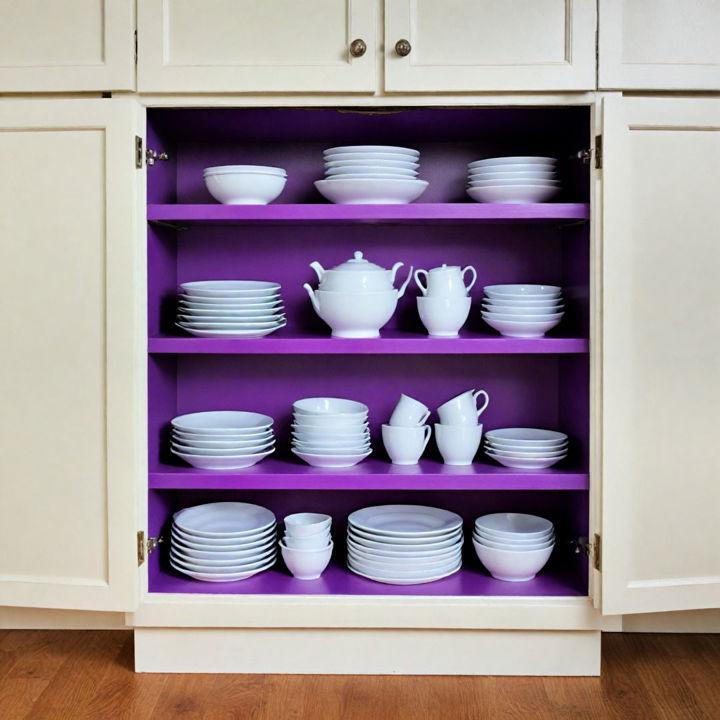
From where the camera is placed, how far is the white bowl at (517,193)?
2.20 metres

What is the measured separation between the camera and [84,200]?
2.02 meters

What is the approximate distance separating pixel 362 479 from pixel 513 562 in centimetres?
42

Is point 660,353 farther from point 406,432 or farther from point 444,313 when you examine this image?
point 406,432

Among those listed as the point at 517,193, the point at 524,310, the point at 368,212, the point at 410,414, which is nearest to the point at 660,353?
the point at 524,310

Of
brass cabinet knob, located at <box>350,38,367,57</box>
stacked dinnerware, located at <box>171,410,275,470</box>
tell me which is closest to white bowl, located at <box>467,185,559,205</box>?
brass cabinet knob, located at <box>350,38,367,57</box>

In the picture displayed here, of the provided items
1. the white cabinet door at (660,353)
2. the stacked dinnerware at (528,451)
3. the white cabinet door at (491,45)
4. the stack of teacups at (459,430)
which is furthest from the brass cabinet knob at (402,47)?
the stacked dinnerware at (528,451)

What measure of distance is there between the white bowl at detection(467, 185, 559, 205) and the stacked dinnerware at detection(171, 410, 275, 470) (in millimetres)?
800

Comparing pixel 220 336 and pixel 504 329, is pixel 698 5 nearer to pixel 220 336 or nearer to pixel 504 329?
pixel 504 329

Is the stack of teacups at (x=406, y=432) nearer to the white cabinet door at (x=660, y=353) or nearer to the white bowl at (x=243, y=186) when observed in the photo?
the white cabinet door at (x=660, y=353)

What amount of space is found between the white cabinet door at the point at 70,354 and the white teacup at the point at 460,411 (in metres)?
0.76

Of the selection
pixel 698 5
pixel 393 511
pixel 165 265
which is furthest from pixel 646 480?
pixel 165 265

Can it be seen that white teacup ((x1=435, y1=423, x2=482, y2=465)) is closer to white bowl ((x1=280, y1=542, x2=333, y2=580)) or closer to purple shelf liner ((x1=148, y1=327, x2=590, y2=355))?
purple shelf liner ((x1=148, y1=327, x2=590, y2=355))

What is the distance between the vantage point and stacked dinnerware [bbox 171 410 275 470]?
7.29 feet

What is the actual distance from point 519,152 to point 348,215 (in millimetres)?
636
